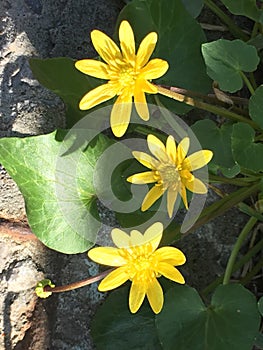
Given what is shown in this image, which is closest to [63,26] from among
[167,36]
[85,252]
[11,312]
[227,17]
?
[167,36]

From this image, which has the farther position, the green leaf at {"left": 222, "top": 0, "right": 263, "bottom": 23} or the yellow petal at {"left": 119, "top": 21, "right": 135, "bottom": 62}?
the green leaf at {"left": 222, "top": 0, "right": 263, "bottom": 23}

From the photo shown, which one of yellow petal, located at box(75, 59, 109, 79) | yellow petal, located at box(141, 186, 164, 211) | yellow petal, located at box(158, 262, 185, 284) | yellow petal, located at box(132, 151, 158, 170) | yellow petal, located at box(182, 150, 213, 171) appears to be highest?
yellow petal, located at box(75, 59, 109, 79)

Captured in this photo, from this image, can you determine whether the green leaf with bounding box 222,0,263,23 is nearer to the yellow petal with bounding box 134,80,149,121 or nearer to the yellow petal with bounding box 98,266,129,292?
the yellow petal with bounding box 134,80,149,121

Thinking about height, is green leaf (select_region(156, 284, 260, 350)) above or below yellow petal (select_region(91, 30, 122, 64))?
below

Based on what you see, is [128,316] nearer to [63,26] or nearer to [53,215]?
[53,215]

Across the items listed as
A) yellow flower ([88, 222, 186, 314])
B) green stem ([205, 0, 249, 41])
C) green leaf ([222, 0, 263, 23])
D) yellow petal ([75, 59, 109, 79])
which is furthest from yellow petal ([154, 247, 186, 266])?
green stem ([205, 0, 249, 41])

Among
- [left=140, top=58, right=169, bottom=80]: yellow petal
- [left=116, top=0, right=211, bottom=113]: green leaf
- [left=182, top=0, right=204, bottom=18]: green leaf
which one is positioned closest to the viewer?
[left=140, top=58, right=169, bottom=80]: yellow petal
